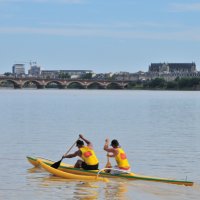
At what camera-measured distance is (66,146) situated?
3122 cm

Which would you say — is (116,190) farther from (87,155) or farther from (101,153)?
(101,153)

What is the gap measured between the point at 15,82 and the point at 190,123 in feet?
456

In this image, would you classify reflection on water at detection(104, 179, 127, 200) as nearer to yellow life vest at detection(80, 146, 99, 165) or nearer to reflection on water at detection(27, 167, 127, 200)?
reflection on water at detection(27, 167, 127, 200)

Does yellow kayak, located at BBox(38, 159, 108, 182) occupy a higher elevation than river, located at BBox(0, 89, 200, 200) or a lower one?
higher

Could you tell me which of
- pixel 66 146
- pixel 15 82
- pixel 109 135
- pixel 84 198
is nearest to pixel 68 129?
pixel 109 135

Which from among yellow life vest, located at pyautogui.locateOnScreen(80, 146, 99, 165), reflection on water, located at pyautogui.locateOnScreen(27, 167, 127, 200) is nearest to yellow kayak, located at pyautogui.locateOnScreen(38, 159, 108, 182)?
reflection on water, located at pyautogui.locateOnScreen(27, 167, 127, 200)

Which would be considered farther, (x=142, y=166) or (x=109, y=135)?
(x=109, y=135)

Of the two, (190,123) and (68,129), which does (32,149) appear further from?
(190,123)

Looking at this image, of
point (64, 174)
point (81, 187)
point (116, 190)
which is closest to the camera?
point (116, 190)

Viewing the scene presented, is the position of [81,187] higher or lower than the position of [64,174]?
lower

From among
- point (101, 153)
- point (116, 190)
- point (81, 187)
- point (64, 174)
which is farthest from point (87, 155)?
point (101, 153)

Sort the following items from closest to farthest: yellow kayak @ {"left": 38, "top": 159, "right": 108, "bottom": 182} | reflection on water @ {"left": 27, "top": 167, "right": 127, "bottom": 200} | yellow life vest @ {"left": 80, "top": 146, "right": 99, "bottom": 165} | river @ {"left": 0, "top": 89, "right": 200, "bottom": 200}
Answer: reflection on water @ {"left": 27, "top": 167, "right": 127, "bottom": 200} < river @ {"left": 0, "top": 89, "right": 200, "bottom": 200} < yellow kayak @ {"left": 38, "top": 159, "right": 108, "bottom": 182} < yellow life vest @ {"left": 80, "top": 146, "right": 99, "bottom": 165}

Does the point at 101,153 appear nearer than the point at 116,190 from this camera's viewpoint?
No

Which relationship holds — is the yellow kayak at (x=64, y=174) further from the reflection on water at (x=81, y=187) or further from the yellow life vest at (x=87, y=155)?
the yellow life vest at (x=87, y=155)
